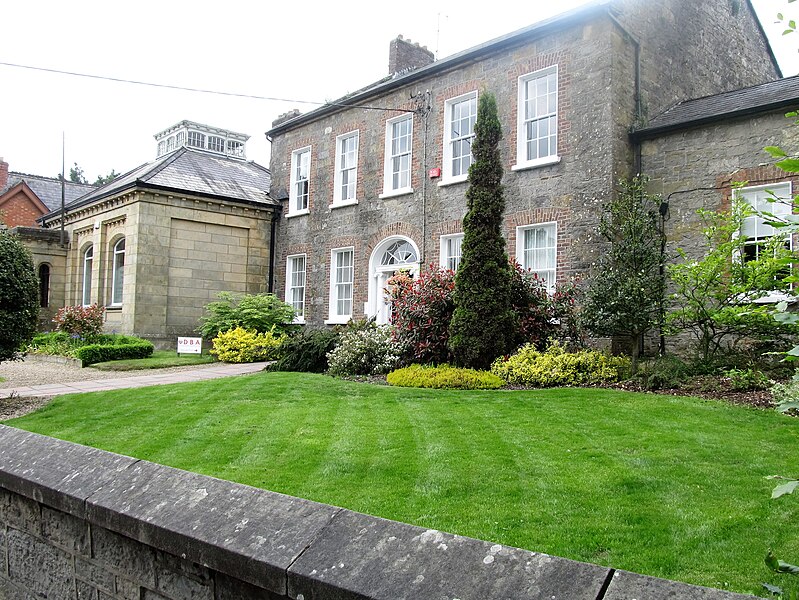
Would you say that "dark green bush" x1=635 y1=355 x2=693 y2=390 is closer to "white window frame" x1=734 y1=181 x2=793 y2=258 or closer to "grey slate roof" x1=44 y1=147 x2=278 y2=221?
"white window frame" x1=734 y1=181 x2=793 y2=258

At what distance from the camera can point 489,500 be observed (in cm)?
483

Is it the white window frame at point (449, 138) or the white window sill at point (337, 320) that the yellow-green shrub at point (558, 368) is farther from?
the white window sill at point (337, 320)

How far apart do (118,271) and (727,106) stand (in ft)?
64.9

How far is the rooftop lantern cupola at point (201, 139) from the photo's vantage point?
27734mm

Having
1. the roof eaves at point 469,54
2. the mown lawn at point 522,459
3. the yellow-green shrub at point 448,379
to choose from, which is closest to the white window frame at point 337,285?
the roof eaves at point 469,54

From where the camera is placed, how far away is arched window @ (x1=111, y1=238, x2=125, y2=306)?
76.3ft

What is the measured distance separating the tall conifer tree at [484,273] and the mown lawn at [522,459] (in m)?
2.23

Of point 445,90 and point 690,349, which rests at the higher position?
point 445,90

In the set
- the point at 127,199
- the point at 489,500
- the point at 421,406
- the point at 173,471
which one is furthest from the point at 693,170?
the point at 127,199

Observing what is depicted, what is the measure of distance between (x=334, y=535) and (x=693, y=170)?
13.7m

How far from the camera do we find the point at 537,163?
49.4 feet

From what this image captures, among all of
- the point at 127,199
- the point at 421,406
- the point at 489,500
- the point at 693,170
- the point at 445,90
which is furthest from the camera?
the point at 127,199

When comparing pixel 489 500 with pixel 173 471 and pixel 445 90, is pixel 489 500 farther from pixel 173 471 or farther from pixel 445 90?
pixel 445 90

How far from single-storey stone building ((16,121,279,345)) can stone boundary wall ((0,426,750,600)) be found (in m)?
18.3
